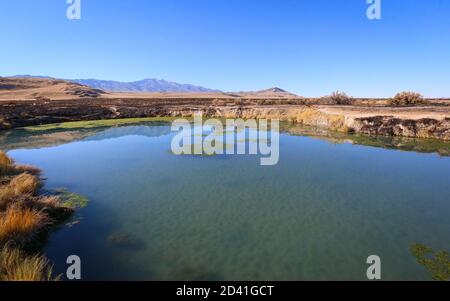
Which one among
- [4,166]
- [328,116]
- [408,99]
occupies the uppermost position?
[408,99]

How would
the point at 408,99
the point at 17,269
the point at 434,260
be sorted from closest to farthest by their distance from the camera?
1. the point at 17,269
2. the point at 434,260
3. the point at 408,99

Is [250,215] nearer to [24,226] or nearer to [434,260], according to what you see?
[434,260]

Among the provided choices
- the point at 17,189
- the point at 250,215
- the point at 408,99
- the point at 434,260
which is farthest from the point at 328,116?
the point at 17,189

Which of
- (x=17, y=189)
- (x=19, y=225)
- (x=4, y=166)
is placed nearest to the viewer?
(x=19, y=225)

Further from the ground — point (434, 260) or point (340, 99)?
point (340, 99)

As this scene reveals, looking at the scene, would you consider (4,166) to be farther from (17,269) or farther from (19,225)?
(17,269)

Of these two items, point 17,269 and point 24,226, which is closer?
point 17,269

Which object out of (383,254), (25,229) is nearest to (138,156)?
(25,229)
